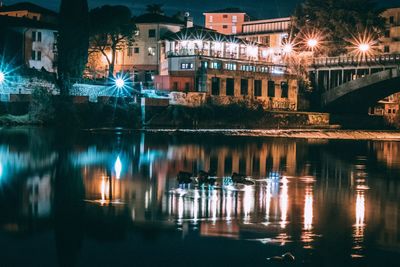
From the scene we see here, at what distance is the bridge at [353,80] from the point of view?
101 m

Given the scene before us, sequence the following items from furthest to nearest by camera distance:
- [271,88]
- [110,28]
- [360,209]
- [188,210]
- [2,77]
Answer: [271,88]
[110,28]
[2,77]
[360,209]
[188,210]

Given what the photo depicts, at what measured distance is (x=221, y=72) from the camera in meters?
105

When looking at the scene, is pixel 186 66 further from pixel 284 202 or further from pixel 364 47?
pixel 284 202

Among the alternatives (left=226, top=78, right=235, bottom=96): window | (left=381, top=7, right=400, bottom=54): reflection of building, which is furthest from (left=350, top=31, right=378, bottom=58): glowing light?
(left=226, top=78, right=235, bottom=96): window

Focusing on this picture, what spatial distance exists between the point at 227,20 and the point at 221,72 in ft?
199

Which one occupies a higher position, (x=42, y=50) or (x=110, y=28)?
(x=110, y=28)

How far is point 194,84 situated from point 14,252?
80530 millimetres

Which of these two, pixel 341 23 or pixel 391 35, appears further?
pixel 391 35

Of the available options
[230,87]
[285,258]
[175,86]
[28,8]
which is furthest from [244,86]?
[285,258]

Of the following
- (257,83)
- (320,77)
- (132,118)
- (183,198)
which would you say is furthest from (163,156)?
(320,77)

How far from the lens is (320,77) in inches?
4577

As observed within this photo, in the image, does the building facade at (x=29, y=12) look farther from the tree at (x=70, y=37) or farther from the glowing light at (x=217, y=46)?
the tree at (x=70, y=37)

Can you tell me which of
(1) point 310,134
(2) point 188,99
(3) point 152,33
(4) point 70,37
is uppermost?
(3) point 152,33

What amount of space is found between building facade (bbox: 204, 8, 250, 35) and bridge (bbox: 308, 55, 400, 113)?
47.8m
